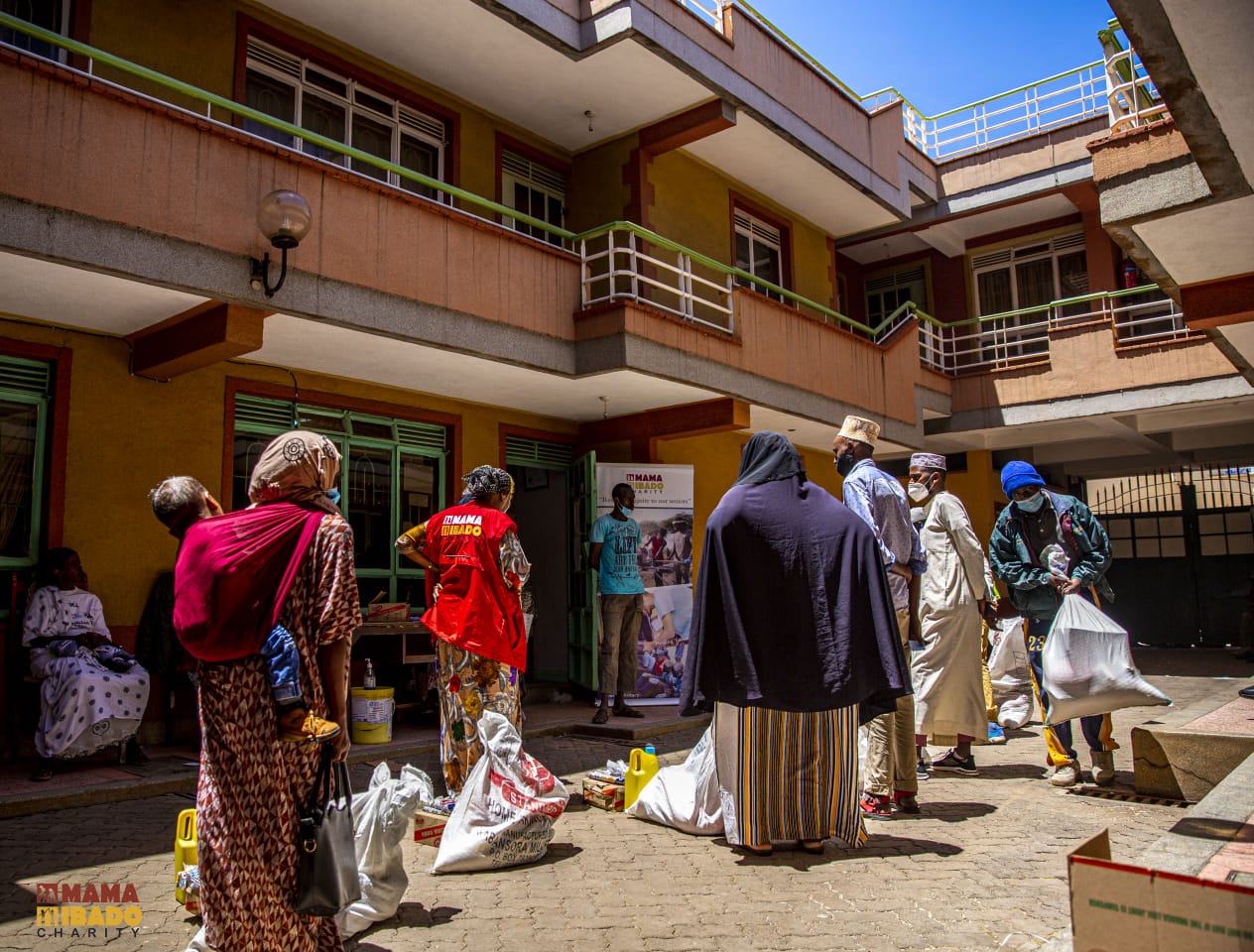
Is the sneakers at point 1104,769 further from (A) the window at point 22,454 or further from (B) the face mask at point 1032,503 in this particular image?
(A) the window at point 22,454

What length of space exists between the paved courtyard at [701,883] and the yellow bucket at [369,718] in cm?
205

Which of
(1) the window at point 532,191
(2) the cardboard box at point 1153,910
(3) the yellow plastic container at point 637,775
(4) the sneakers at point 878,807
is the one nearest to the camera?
(2) the cardboard box at point 1153,910

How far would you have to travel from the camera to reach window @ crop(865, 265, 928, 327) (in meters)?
18.3

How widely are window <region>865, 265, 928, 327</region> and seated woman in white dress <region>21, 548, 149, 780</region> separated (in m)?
14.7

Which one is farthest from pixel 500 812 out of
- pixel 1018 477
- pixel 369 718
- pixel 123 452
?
pixel 123 452

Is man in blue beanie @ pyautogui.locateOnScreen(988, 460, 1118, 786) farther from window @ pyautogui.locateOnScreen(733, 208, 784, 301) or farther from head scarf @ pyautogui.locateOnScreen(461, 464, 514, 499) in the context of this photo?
window @ pyautogui.locateOnScreen(733, 208, 784, 301)

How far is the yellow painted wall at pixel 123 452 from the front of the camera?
7469mm

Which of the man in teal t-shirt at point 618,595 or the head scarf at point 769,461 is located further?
the man in teal t-shirt at point 618,595

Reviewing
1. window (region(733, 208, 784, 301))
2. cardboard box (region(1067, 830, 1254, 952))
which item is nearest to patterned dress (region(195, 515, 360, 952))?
cardboard box (region(1067, 830, 1254, 952))

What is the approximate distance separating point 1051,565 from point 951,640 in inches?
30.0

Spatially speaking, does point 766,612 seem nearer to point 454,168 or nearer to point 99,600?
point 99,600

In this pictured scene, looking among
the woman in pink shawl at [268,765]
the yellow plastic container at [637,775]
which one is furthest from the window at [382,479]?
the woman in pink shawl at [268,765]

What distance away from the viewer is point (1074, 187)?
15.6 m

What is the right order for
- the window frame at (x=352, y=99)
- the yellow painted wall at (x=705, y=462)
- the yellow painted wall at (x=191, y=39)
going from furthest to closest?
the yellow painted wall at (x=705, y=462) → the window frame at (x=352, y=99) → the yellow painted wall at (x=191, y=39)
